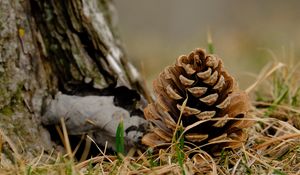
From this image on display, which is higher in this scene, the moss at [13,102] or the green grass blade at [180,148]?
the moss at [13,102]

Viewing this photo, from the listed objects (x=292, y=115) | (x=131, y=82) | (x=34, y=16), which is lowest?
(x=292, y=115)

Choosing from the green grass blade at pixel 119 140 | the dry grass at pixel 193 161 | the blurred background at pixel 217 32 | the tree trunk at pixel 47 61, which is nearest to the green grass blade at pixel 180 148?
the dry grass at pixel 193 161

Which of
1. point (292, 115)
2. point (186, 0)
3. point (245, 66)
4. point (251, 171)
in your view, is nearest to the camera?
point (251, 171)

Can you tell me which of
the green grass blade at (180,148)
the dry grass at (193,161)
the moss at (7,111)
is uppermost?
the moss at (7,111)

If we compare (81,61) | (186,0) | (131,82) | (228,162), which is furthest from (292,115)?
(186,0)

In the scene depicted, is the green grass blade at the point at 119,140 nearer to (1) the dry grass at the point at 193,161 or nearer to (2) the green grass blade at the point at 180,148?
(1) the dry grass at the point at 193,161

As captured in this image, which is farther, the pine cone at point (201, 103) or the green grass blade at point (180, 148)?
the pine cone at point (201, 103)

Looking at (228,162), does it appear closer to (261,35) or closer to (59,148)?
(59,148)

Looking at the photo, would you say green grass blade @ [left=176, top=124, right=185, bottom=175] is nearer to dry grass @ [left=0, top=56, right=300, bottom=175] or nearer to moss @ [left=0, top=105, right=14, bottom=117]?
dry grass @ [left=0, top=56, right=300, bottom=175]
